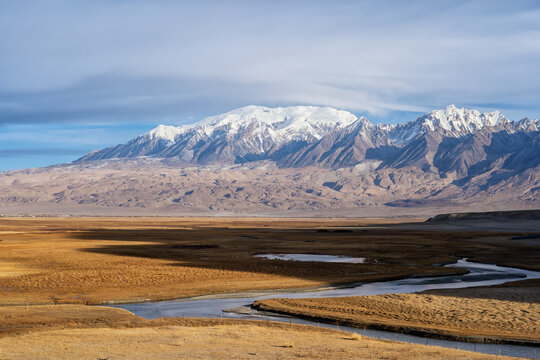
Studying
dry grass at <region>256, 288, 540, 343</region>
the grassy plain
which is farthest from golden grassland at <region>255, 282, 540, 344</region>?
the grassy plain

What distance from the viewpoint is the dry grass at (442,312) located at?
3027cm

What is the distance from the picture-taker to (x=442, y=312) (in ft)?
115

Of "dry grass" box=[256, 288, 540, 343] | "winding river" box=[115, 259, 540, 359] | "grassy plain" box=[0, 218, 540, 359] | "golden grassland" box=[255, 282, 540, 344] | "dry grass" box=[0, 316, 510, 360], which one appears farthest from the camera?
"dry grass" box=[256, 288, 540, 343]

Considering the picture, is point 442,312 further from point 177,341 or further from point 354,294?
point 177,341

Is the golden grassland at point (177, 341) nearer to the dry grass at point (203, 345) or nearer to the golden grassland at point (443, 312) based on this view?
the dry grass at point (203, 345)

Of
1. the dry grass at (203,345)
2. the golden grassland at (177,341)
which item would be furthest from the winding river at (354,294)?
the dry grass at (203,345)

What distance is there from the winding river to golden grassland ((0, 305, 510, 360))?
2.67 meters

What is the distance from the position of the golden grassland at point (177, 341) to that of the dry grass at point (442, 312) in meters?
4.04

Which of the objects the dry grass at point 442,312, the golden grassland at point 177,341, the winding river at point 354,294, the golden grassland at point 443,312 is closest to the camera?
the golden grassland at point 177,341

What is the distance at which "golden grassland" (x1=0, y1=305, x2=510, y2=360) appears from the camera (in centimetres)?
2359

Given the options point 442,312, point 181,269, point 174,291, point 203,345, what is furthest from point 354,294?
point 203,345

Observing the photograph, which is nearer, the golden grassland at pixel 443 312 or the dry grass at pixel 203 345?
the dry grass at pixel 203 345

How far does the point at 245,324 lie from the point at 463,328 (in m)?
11.1

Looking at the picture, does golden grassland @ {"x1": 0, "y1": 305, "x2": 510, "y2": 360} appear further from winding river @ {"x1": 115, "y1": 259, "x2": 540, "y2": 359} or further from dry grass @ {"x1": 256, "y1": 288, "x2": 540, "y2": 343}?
dry grass @ {"x1": 256, "y1": 288, "x2": 540, "y2": 343}
